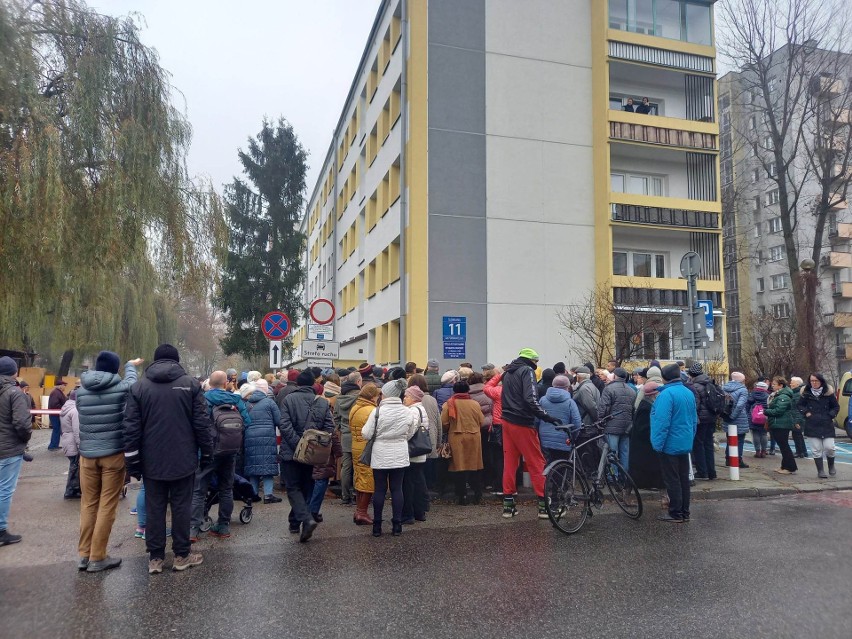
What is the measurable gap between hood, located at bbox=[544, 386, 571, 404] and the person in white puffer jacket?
2132mm

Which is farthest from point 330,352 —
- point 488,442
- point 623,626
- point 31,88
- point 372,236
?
point 372,236

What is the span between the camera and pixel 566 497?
7445 mm

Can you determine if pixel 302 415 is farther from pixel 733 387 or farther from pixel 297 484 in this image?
pixel 733 387

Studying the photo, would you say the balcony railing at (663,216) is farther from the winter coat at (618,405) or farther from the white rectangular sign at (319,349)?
the winter coat at (618,405)

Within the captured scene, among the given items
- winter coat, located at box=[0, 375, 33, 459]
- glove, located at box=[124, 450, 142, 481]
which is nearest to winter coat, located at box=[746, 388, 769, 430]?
glove, located at box=[124, 450, 142, 481]

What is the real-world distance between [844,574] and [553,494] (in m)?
2.81

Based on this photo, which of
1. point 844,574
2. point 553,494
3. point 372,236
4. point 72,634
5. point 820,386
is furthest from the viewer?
point 372,236

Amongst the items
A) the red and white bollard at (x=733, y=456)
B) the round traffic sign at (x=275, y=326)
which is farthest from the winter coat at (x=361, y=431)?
the red and white bollard at (x=733, y=456)

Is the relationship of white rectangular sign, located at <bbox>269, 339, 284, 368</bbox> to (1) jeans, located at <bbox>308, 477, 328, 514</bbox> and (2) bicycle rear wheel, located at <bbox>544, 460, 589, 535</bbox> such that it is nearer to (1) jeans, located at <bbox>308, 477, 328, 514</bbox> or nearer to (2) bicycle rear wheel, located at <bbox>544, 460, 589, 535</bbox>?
(1) jeans, located at <bbox>308, 477, 328, 514</bbox>

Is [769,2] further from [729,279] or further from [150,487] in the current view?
[729,279]

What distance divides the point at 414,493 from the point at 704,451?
5590mm

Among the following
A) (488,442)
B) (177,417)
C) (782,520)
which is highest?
(177,417)

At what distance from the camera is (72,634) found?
448 centimetres

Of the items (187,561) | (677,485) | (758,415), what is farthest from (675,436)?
(758,415)
